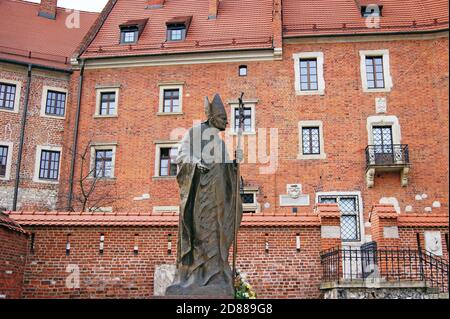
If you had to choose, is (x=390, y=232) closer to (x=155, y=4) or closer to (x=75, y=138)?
(x=75, y=138)

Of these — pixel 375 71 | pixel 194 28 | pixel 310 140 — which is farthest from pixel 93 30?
pixel 375 71

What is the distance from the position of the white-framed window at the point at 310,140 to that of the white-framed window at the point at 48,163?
10818 millimetres

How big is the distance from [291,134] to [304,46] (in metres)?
4.12

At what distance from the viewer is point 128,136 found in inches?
896

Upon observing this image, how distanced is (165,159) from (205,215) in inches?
629

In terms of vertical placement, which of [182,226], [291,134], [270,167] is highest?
[291,134]

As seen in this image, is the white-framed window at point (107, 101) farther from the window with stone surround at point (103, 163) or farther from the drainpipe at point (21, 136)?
the drainpipe at point (21, 136)

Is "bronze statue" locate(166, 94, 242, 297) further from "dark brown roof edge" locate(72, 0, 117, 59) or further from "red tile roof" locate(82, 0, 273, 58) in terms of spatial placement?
"dark brown roof edge" locate(72, 0, 117, 59)

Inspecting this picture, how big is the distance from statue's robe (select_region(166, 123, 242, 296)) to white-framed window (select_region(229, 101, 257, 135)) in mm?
15311

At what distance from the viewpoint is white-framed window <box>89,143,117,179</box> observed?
73.5 ft

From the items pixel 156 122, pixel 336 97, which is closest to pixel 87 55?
pixel 156 122

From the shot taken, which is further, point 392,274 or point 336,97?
point 336,97
